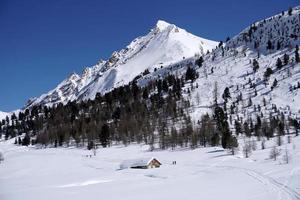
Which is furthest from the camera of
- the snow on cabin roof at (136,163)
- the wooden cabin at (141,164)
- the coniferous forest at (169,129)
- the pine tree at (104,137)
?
the pine tree at (104,137)

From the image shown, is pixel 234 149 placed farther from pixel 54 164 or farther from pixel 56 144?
pixel 56 144

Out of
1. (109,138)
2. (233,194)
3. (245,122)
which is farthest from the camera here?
(109,138)

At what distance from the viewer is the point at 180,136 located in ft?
486

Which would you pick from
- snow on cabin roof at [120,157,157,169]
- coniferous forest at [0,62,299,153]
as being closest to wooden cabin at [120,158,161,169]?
snow on cabin roof at [120,157,157,169]

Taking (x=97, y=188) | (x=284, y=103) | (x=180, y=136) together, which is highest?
(x=284, y=103)

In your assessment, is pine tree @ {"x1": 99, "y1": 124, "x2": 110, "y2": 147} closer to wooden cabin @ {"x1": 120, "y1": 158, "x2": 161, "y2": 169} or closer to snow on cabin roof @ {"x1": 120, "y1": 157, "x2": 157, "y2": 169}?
snow on cabin roof @ {"x1": 120, "y1": 157, "x2": 157, "y2": 169}

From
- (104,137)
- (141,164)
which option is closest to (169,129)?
(104,137)

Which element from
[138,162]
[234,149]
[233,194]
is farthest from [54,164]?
[233,194]

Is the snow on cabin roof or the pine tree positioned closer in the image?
the snow on cabin roof

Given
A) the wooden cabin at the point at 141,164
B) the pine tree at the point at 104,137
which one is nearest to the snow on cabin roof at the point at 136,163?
the wooden cabin at the point at 141,164

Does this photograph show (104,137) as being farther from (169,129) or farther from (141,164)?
(141,164)

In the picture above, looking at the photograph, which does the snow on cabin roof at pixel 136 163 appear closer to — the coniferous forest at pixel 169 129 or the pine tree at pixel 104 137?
the coniferous forest at pixel 169 129

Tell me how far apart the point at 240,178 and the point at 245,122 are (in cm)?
9264

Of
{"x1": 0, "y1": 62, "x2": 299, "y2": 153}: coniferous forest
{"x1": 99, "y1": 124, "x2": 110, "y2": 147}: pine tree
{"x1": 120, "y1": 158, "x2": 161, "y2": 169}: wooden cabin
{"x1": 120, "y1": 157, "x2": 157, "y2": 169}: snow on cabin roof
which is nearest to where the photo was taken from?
{"x1": 120, "y1": 158, "x2": 161, "y2": 169}: wooden cabin
